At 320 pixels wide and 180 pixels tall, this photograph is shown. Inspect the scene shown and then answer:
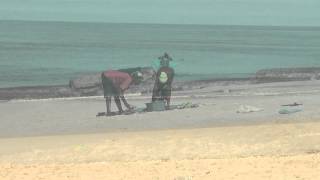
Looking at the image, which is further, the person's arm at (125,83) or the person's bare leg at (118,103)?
the person's arm at (125,83)

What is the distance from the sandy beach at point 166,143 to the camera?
7910mm

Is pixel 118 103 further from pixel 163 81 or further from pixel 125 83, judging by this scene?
pixel 163 81

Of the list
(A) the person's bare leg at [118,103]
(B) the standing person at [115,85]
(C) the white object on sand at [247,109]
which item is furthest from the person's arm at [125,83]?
(C) the white object on sand at [247,109]

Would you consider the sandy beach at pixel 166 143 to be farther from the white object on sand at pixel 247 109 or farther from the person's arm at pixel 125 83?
the person's arm at pixel 125 83

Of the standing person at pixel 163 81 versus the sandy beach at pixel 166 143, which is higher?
the standing person at pixel 163 81

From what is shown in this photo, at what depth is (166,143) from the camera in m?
11.0

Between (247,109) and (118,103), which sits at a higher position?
(118,103)

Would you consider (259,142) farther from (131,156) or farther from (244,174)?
(244,174)

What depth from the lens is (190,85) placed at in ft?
109

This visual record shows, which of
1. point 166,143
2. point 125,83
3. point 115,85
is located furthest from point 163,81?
point 166,143

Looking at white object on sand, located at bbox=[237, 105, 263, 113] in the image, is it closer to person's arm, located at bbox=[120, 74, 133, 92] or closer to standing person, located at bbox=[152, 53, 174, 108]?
standing person, located at bbox=[152, 53, 174, 108]

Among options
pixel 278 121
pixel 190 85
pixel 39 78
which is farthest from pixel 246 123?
pixel 39 78

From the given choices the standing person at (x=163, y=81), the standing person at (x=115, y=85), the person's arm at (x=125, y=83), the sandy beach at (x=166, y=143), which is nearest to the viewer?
the sandy beach at (x=166, y=143)

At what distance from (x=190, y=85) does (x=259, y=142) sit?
2272 centimetres
